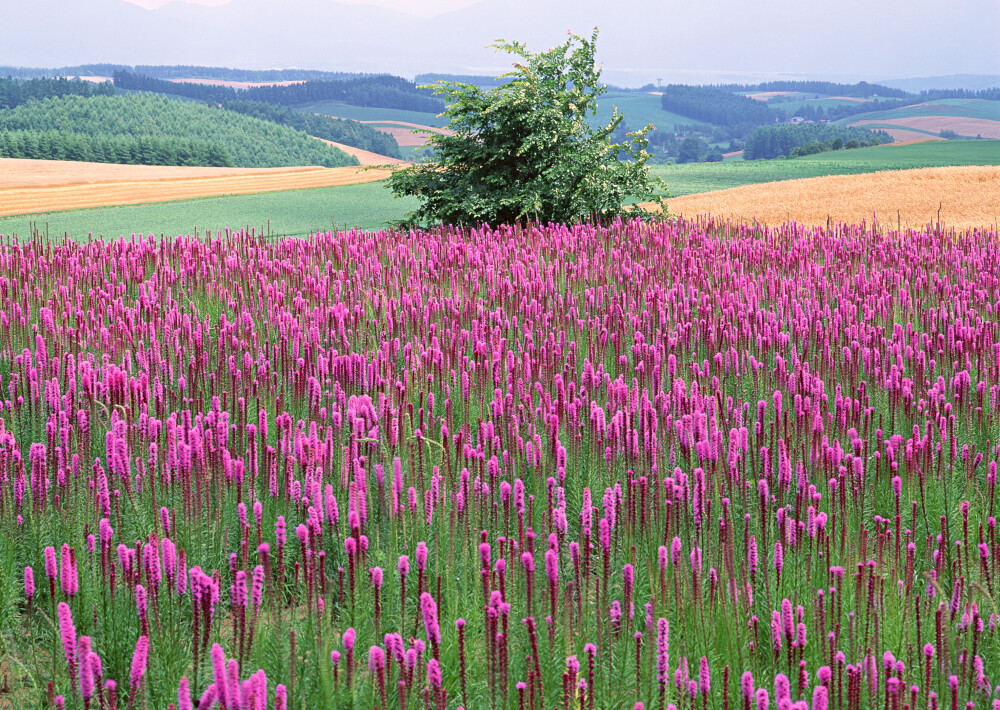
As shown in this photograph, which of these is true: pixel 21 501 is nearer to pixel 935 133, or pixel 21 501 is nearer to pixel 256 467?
pixel 256 467

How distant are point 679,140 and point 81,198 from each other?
470 ft

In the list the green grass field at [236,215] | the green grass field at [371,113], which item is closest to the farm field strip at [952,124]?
the green grass field at [371,113]

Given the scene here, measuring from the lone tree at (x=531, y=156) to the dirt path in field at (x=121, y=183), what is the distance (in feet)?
40.4

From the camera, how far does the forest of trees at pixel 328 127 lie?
375ft

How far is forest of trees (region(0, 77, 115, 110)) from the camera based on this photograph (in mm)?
108250

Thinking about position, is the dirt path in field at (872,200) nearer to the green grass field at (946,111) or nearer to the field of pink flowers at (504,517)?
the field of pink flowers at (504,517)

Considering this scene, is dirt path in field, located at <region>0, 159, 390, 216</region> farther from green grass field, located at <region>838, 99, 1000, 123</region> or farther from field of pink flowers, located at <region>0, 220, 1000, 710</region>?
green grass field, located at <region>838, 99, 1000, 123</region>

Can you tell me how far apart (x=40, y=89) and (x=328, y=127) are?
35.3 meters

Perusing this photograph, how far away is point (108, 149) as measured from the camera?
221 ft

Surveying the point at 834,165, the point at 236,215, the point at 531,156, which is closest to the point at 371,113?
the point at 834,165

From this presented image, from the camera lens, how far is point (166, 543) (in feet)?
8.12

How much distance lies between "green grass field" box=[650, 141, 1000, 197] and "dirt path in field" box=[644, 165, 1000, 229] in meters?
7.54

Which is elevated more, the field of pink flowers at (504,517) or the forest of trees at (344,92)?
the forest of trees at (344,92)

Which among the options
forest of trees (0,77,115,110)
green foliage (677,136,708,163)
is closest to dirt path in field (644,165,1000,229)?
forest of trees (0,77,115,110)
